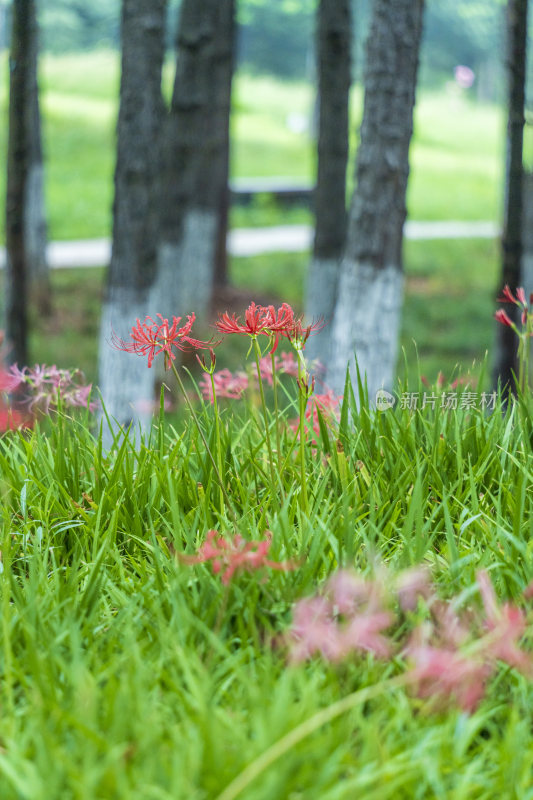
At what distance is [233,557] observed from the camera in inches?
83.4

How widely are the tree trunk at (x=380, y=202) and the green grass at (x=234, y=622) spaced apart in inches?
96.2

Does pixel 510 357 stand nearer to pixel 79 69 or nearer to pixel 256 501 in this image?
pixel 256 501

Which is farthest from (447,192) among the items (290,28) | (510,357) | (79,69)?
(290,28)

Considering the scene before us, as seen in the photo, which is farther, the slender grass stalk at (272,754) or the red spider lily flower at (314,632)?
the red spider lily flower at (314,632)

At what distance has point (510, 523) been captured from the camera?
9.05ft

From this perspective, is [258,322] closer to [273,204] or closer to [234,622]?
[234,622]

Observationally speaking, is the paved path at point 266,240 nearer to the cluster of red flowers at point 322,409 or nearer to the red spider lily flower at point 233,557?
the cluster of red flowers at point 322,409

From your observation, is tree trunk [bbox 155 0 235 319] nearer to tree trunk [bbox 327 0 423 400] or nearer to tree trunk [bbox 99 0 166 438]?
tree trunk [bbox 99 0 166 438]

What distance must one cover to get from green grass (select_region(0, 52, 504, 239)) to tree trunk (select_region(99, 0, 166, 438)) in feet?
28.8

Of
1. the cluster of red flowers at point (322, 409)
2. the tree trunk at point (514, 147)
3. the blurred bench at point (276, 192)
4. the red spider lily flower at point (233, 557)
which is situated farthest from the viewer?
the blurred bench at point (276, 192)

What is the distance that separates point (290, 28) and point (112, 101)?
20827mm

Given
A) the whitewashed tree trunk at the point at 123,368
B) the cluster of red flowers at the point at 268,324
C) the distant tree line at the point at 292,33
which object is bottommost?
the whitewashed tree trunk at the point at 123,368

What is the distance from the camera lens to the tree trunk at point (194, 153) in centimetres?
1000

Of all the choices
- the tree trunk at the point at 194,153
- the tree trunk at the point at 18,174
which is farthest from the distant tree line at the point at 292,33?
the tree trunk at the point at 18,174
